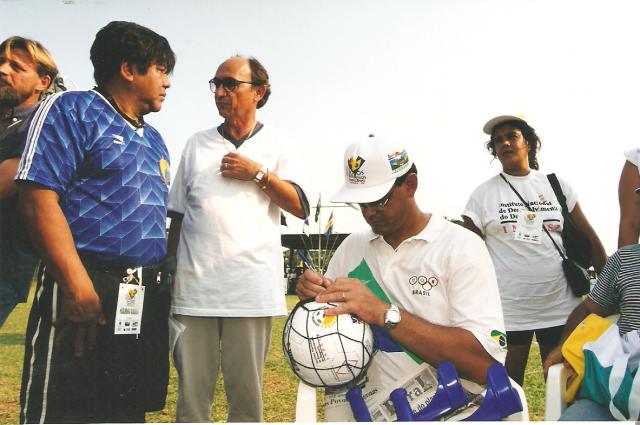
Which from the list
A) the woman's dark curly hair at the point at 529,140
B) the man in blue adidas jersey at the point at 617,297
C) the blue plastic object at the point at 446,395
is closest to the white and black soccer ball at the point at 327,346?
the blue plastic object at the point at 446,395

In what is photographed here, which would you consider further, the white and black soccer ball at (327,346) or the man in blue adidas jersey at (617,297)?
the man in blue adidas jersey at (617,297)

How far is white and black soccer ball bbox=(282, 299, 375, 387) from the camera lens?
6.35 feet

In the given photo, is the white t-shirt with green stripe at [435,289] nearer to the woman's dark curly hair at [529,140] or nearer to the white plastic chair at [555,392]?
the white plastic chair at [555,392]

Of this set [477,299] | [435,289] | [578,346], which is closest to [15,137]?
[435,289]

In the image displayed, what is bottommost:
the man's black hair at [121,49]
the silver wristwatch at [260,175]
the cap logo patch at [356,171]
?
the cap logo patch at [356,171]

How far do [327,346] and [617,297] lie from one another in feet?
4.60

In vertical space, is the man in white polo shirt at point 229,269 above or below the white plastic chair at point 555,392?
above

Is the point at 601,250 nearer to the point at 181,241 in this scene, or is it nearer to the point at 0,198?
the point at 181,241

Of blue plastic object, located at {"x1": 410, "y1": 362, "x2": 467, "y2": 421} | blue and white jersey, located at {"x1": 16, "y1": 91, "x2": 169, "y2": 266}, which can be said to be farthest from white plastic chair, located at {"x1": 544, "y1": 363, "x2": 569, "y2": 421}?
blue and white jersey, located at {"x1": 16, "y1": 91, "x2": 169, "y2": 266}

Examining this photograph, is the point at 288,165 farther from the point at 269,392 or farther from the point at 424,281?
the point at 269,392

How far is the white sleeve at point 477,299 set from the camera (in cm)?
199

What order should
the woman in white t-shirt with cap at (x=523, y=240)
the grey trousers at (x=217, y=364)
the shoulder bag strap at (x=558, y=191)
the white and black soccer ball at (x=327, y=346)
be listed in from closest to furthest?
the white and black soccer ball at (x=327, y=346) < the grey trousers at (x=217, y=364) < the woman in white t-shirt with cap at (x=523, y=240) < the shoulder bag strap at (x=558, y=191)

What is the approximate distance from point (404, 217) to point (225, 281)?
3.34ft

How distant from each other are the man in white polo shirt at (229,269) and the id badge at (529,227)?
56.2 inches
